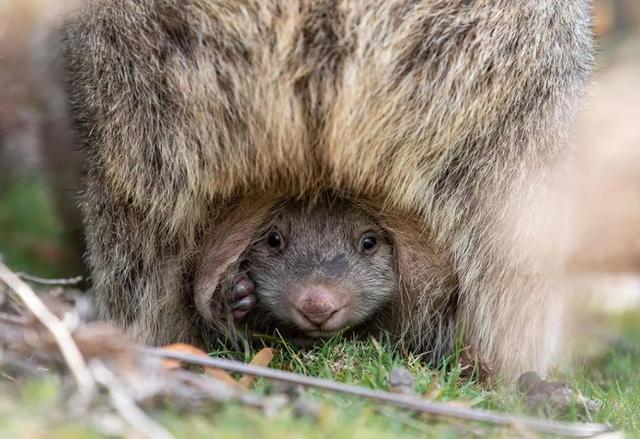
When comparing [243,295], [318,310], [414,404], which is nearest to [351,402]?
[414,404]

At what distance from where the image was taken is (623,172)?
8508 mm

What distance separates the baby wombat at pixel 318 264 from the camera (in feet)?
14.5

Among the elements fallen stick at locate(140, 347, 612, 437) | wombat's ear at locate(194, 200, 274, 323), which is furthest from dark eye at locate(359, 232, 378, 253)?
fallen stick at locate(140, 347, 612, 437)

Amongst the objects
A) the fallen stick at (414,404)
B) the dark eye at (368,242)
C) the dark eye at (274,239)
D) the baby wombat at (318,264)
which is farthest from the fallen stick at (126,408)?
the dark eye at (368,242)

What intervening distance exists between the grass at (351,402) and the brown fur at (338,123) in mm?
399

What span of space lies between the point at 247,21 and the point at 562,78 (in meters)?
1.22

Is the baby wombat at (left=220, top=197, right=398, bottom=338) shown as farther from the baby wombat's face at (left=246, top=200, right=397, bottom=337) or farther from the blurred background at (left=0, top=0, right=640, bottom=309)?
the blurred background at (left=0, top=0, right=640, bottom=309)

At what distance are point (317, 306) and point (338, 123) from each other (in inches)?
30.6

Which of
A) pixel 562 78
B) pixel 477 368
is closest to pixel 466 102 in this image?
pixel 562 78

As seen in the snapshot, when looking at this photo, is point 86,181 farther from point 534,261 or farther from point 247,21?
point 534,261

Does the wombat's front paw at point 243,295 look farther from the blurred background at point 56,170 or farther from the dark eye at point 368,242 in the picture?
the blurred background at point 56,170

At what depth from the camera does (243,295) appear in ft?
15.0

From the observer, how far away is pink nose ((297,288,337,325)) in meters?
4.27

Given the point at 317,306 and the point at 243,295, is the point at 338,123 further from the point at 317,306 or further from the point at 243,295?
the point at 243,295
